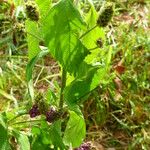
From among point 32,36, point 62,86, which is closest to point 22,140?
point 62,86

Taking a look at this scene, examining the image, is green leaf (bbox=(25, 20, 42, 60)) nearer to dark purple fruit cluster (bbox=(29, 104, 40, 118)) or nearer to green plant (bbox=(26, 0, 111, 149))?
green plant (bbox=(26, 0, 111, 149))

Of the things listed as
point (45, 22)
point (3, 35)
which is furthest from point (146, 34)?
point (45, 22)

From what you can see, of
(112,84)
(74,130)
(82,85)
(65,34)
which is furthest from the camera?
(112,84)

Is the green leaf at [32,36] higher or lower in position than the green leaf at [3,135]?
higher

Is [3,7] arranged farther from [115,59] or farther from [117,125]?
[117,125]

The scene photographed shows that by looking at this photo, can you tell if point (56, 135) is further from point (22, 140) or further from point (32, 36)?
point (32, 36)

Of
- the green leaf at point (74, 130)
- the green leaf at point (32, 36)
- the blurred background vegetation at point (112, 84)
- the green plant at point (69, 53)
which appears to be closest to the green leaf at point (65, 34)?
the green plant at point (69, 53)

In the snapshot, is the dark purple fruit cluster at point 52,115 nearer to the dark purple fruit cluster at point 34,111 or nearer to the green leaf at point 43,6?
the dark purple fruit cluster at point 34,111
